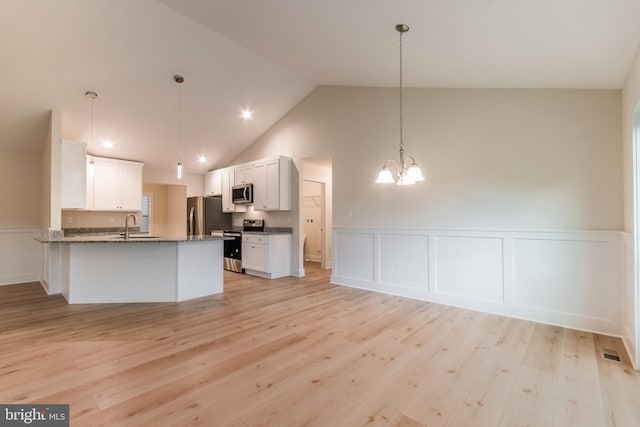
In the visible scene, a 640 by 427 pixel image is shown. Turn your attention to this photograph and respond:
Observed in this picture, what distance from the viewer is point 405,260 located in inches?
172

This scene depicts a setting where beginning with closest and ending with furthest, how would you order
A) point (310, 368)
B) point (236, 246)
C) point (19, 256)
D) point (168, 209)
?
1. point (310, 368)
2. point (19, 256)
3. point (236, 246)
4. point (168, 209)

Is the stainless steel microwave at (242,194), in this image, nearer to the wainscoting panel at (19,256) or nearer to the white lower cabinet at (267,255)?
the white lower cabinet at (267,255)

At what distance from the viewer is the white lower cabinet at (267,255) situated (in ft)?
18.2

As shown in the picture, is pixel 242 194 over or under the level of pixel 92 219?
over

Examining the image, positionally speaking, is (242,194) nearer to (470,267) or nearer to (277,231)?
(277,231)

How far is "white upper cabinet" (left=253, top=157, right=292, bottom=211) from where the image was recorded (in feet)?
A: 18.6

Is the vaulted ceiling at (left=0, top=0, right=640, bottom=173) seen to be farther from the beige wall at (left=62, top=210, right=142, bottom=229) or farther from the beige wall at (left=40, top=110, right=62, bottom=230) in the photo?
the beige wall at (left=62, top=210, right=142, bottom=229)

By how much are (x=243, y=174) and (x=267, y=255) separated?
6.18ft

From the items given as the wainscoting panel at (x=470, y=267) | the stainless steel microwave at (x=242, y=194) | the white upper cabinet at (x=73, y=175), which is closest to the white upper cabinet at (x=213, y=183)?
the stainless steel microwave at (x=242, y=194)

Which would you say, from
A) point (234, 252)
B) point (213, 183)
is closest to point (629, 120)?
point (234, 252)

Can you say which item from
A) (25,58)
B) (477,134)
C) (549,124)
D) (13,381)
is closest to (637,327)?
(549,124)

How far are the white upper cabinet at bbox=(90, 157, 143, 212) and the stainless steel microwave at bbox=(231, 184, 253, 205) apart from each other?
76.8 inches

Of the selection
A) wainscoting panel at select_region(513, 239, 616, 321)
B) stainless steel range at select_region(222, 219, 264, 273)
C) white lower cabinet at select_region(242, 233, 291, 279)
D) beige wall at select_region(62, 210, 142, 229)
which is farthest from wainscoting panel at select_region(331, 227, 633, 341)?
beige wall at select_region(62, 210, 142, 229)

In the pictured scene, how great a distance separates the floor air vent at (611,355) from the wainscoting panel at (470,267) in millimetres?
1025
